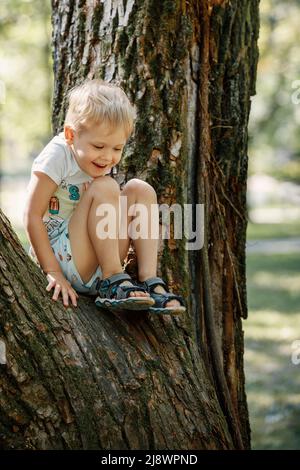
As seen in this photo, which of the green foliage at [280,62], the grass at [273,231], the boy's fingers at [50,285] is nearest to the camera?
the boy's fingers at [50,285]

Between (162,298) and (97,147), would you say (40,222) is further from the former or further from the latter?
(162,298)

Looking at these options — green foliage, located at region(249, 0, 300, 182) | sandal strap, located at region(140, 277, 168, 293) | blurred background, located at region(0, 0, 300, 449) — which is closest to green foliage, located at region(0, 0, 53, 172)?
blurred background, located at region(0, 0, 300, 449)

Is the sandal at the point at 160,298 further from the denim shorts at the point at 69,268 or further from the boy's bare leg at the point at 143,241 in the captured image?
Result: the denim shorts at the point at 69,268

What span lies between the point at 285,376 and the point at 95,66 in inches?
167

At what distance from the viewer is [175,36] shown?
10.5 feet

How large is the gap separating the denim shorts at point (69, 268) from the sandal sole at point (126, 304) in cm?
20

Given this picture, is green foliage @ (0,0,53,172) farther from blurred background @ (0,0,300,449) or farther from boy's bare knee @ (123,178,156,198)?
boy's bare knee @ (123,178,156,198)

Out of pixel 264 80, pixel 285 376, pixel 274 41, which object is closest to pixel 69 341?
pixel 285 376

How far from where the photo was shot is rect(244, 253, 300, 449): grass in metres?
5.24

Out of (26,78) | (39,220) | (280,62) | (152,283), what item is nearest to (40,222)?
(39,220)

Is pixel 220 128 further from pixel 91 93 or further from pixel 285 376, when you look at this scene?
pixel 285 376

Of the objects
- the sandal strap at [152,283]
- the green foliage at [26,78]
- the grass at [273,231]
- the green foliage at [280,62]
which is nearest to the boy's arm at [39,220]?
the sandal strap at [152,283]

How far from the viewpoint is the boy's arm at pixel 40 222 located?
2.88 metres
